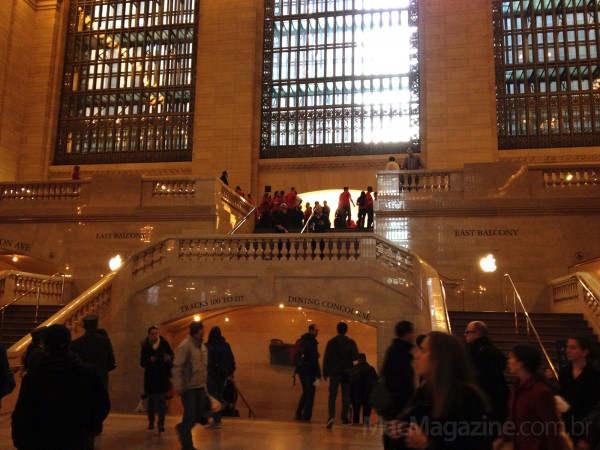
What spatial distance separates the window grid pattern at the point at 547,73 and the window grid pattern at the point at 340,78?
3.00 metres

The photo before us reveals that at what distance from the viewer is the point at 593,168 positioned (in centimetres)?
1496

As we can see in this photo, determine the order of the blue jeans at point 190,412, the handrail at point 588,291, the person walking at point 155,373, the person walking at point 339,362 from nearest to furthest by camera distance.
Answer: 1. the blue jeans at point 190,412
2. the person walking at point 155,373
3. the person walking at point 339,362
4. the handrail at point 588,291

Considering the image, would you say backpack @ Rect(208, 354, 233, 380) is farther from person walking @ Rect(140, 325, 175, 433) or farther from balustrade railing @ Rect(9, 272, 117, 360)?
balustrade railing @ Rect(9, 272, 117, 360)

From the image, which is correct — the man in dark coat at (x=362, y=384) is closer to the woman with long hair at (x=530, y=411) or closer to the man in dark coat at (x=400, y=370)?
the man in dark coat at (x=400, y=370)

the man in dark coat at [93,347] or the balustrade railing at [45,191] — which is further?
the balustrade railing at [45,191]

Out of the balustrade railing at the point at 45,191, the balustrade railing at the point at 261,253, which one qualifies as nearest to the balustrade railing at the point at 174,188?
the balustrade railing at the point at 45,191

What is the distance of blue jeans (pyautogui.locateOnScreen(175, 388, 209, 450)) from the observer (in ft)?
20.1

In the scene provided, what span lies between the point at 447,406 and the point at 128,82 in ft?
75.8

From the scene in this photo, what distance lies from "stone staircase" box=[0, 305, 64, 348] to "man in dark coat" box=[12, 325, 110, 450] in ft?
31.9

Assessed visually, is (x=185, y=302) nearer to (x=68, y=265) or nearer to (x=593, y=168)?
(x=68, y=265)

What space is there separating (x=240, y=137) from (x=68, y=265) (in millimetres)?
7950

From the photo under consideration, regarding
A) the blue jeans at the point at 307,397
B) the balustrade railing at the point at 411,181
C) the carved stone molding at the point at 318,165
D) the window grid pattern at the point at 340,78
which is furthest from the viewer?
the window grid pattern at the point at 340,78

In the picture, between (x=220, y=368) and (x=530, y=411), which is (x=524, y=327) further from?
(x=530, y=411)

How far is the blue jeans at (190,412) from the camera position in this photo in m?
6.14
